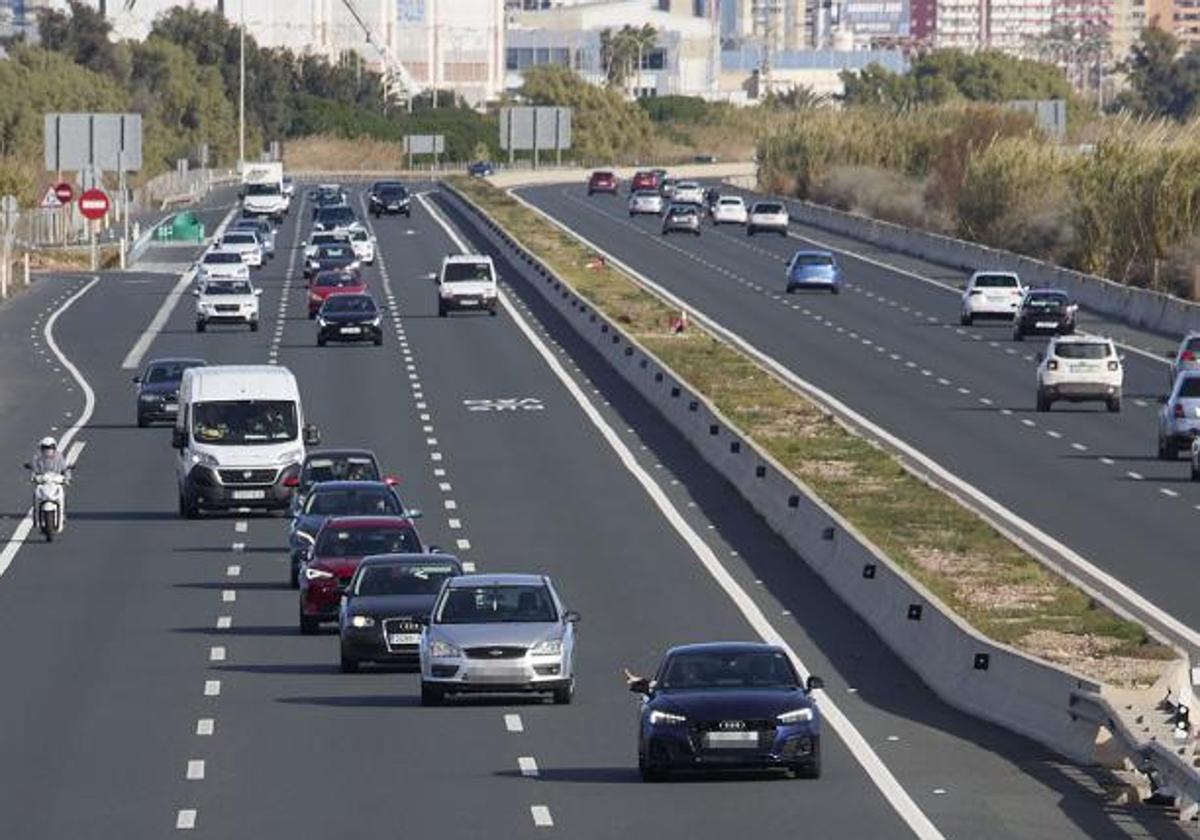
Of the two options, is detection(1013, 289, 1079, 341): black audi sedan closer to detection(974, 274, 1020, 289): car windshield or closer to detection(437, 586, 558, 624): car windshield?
detection(974, 274, 1020, 289): car windshield

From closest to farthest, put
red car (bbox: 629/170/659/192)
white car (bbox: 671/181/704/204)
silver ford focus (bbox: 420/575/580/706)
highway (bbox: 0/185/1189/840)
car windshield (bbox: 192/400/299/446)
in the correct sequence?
highway (bbox: 0/185/1189/840), silver ford focus (bbox: 420/575/580/706), car windshield (bbox: 192/400/299/446), white car (bbox: 671/181/704/204), red car (bbox: 629/170/659/192)

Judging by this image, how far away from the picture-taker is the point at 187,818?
2438cm

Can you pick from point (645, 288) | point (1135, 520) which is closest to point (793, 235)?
point (645, 288)

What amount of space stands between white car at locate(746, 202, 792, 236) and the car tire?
341ft

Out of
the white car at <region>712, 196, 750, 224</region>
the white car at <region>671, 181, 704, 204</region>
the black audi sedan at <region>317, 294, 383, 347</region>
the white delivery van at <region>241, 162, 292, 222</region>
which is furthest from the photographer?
the white car at <region>671, 181, 704, 204</region>

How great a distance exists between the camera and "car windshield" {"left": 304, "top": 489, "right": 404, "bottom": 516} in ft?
133

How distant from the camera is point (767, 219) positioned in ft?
440

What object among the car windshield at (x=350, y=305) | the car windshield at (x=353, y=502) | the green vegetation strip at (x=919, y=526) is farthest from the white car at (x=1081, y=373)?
the car windshield at (x=353, y=502)

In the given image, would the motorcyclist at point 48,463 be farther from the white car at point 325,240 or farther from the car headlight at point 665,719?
the white car at point 325,240

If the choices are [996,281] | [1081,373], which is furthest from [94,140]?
[1081,373]

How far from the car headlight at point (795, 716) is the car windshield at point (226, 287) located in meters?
59.9

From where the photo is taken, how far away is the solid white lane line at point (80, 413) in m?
44.9

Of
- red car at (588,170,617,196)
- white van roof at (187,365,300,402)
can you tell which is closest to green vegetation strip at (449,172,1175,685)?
white van roof at (187,365,300,402)

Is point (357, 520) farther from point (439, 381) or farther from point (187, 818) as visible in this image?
point (439, 381)
